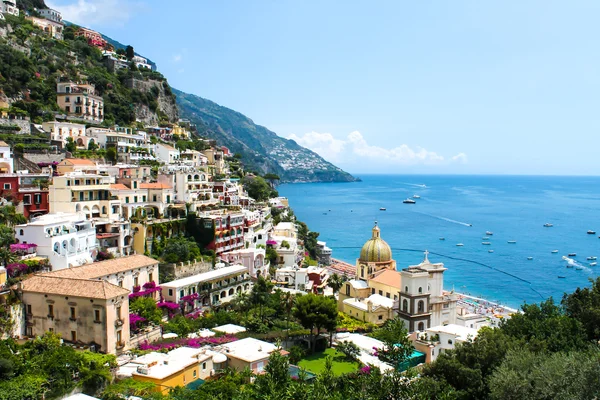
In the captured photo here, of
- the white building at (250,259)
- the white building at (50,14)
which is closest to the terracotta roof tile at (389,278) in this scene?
the white building at (250,259)

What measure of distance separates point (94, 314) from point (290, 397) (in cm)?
1242

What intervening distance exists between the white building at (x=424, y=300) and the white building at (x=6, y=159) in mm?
31768

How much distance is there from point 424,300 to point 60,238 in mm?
26598

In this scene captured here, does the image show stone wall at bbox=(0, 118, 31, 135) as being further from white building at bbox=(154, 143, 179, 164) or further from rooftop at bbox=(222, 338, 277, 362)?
rooftop at bbox=(222, 338, 277, 362)

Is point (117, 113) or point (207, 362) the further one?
point (117, 113)

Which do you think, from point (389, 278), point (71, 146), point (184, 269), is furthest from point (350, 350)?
point (71, 146)

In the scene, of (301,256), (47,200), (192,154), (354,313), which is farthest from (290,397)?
(192,154)

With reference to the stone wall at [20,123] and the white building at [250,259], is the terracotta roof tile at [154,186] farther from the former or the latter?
the stone wall at [20,123]

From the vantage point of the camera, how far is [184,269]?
39.7 metres

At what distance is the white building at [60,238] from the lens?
106 ft

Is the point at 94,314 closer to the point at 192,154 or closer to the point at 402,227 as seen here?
the point at 192,154

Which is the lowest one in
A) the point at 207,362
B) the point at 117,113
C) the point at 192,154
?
the point at 207,362

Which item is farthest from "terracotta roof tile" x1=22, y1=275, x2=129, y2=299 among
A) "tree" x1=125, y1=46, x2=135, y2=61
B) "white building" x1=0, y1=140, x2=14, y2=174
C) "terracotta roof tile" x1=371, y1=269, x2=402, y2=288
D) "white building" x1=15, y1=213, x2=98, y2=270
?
"tree" x1=125, y1=46, x2=135, y2=61

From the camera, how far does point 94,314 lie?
2695 cm
